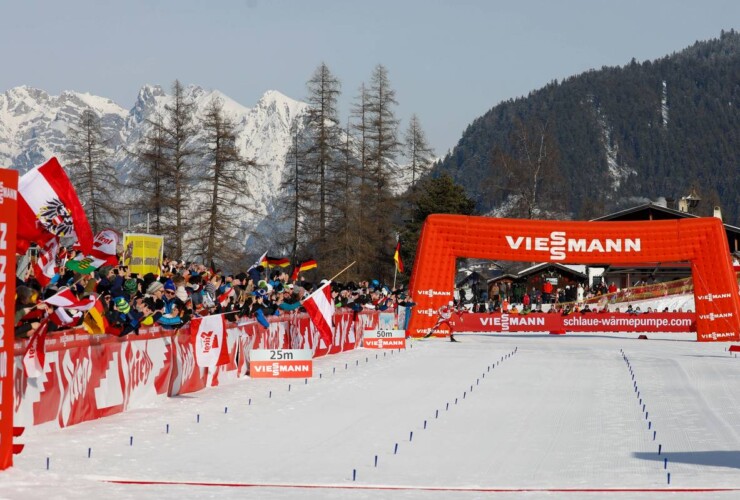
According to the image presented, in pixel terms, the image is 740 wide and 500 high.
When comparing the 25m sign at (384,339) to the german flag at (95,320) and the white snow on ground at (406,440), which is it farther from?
the german flag at (95,320)

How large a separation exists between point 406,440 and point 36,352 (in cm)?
426

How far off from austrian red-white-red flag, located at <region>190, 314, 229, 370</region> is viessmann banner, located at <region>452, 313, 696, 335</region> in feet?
92.4

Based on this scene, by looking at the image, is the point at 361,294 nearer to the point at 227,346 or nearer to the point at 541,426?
the point at 227,346

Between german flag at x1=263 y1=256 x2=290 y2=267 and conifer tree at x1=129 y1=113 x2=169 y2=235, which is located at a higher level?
conifer tree at x1=129 y1=113 x2=169 y2=235

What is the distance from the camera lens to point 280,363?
69.8 feet

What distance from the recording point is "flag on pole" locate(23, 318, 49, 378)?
39.9 ft

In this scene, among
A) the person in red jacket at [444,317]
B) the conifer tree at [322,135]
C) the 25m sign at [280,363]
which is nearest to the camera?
the 25m sign at [280,363]

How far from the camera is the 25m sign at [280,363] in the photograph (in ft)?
69.2

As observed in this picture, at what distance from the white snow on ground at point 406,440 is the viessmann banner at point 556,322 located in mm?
23111

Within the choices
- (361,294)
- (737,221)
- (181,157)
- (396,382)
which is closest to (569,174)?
(737,221)

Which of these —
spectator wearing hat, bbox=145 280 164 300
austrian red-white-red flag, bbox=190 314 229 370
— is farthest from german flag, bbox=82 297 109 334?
austrian red-white-red flag, bbox=190 314 229 370

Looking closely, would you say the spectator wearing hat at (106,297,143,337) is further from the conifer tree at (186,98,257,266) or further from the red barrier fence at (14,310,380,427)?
the conifer tree at (186,98,257,266)

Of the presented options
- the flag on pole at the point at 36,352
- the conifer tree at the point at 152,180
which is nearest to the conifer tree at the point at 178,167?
the conifer tree at the point at 152,180

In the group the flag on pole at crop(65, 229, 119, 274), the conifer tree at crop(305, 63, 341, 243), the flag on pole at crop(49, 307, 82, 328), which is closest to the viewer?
the flag on pole at crop(49, 307, 82, 328)
